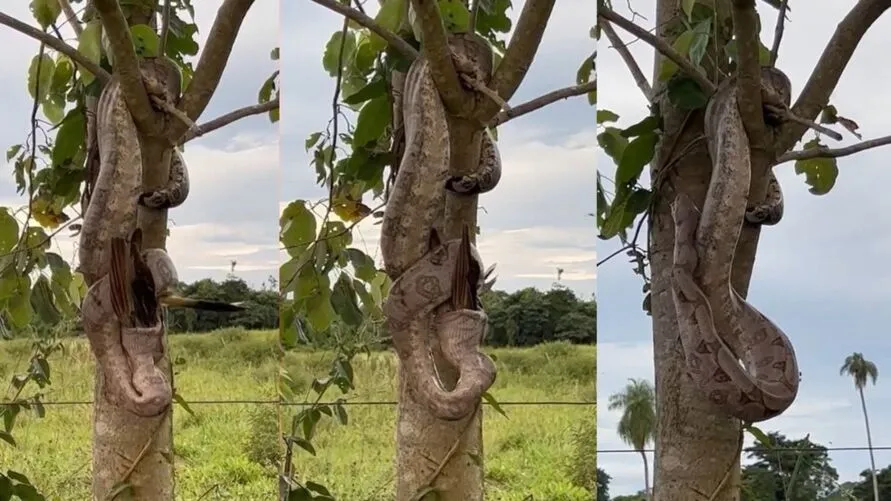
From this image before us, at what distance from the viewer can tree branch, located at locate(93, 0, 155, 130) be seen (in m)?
1.51

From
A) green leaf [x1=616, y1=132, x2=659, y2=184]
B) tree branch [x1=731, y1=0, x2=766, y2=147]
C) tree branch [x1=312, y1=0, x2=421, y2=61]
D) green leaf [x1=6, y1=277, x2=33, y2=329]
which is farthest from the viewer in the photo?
green leaf [x1=6, y1=277, x2=33, y2=329]

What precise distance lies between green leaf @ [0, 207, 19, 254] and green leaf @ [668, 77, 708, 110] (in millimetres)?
1222

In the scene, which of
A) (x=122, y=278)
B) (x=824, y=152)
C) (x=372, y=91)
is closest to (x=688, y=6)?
(x=824, y=152)

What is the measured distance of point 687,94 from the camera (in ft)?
5.40

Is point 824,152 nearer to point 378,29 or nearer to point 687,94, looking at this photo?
point 687,94

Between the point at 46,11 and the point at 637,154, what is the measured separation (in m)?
1.11

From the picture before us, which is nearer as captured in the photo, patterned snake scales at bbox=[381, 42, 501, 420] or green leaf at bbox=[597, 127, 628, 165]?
patterned snake scales at bbox=[381, 42, 501, 420]

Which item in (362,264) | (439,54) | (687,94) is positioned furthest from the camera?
(362,264)

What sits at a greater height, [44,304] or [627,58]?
[627,58]

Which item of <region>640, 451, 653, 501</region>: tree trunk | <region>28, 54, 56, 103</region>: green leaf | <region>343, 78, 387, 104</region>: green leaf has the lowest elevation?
<region>640, 451, 653, 501</region>: tree trunk

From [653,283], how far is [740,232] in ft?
0.61

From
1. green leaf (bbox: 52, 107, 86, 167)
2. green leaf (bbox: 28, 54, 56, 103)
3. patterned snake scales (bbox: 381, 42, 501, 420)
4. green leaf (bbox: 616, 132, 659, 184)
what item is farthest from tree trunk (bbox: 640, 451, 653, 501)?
green leaf (bbox: 28, 54, 56, 103)

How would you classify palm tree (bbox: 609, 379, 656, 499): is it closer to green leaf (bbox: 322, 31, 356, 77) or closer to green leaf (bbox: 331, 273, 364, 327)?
green leaf (bbox: 331, 273, 364, 327)

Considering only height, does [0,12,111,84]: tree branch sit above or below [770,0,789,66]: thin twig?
below
